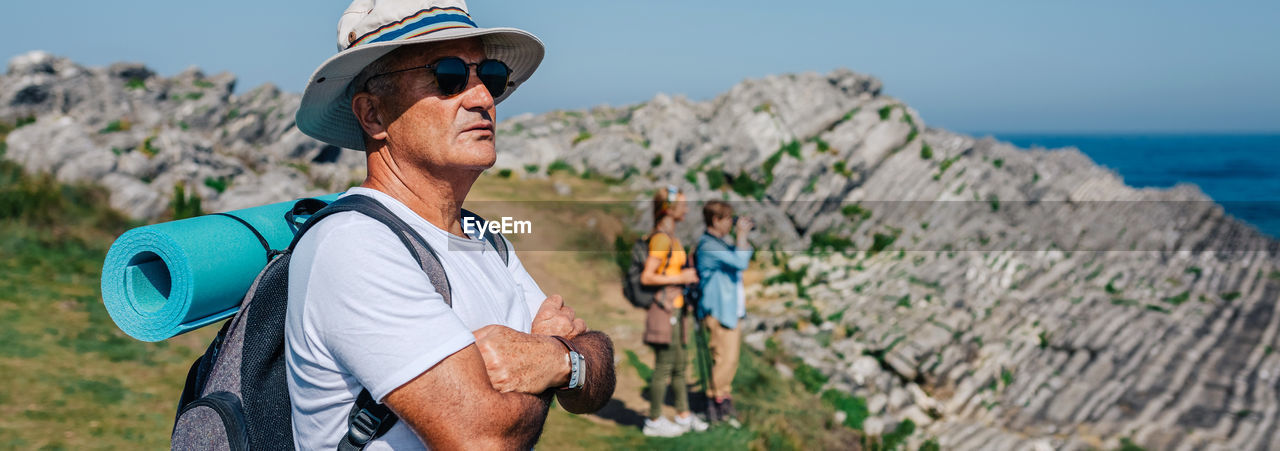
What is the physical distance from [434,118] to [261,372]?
74 centimetres

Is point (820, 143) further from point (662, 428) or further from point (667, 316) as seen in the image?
point (662, 428)

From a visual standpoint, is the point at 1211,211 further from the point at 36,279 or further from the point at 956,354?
the point at 36,279

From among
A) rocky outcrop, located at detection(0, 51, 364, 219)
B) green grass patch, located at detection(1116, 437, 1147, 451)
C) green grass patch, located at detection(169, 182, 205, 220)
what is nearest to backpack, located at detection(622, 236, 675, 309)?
green grass patch, located at detection(1116, 437, 1147, 451)

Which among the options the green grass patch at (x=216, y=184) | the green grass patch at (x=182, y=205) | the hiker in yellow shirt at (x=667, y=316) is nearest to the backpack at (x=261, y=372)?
the hiker in yellow shirt at (x=667, y=316)

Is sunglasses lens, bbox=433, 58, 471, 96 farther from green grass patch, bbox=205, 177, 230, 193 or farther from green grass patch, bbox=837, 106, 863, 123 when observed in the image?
green grass patch, bbox=837, 106, 863, 123

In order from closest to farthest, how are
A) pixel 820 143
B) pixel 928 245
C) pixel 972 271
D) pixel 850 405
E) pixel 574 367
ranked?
pixel 574 367
pixel 850 405
pixel 972 271
pixel 928 245
pixel 820 143

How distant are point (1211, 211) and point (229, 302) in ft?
77.5

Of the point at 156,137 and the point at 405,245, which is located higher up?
the point at 405,245

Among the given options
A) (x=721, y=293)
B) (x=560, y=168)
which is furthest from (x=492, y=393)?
(x=560, y=168)

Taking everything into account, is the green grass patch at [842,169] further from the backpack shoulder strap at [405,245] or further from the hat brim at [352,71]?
the backpack shoulder strap at [405,245]

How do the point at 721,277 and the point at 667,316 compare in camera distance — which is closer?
the point at 667,316

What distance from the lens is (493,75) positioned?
2.09 metres

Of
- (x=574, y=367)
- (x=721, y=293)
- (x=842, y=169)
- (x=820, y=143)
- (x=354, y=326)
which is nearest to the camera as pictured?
(x=354, y=326)

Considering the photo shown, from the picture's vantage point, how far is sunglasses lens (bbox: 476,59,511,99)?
6.73 feet
